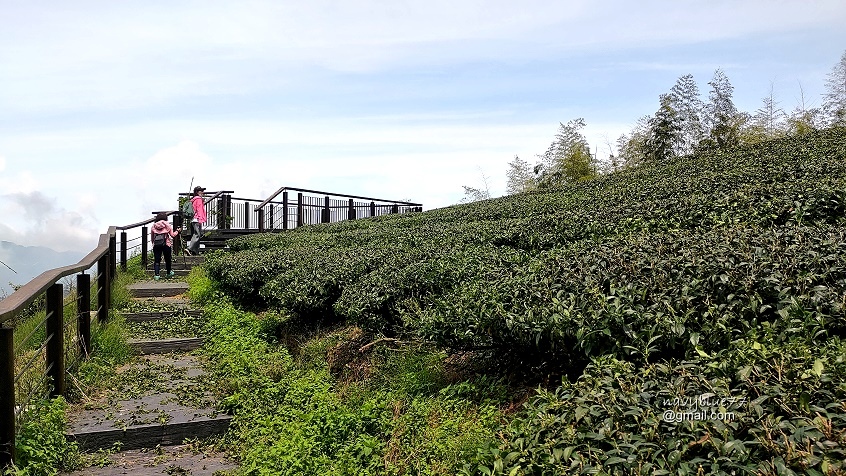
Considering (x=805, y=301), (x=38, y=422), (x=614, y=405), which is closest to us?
(x=614, y=405)

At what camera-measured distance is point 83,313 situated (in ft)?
20.1

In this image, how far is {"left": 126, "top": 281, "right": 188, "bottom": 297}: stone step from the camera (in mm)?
10391

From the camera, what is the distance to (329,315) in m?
6.98

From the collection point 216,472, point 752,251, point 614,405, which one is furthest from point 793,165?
point 216,472

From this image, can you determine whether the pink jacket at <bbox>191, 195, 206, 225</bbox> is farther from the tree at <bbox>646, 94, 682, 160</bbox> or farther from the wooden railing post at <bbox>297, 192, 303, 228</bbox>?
the tree at <bbox>646, 94, 682, 160</bbox>

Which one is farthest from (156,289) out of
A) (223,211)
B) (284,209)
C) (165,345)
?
(284,209)

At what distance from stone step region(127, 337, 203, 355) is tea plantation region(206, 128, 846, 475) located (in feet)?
3.42

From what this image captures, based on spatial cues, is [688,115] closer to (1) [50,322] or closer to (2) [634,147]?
(2) [634,147]

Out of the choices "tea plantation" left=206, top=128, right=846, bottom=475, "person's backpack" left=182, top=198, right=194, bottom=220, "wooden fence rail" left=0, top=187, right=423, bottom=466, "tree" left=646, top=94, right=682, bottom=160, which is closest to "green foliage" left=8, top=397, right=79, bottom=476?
"wooden fence rail" left=0, top=187, right=423, bottom=466

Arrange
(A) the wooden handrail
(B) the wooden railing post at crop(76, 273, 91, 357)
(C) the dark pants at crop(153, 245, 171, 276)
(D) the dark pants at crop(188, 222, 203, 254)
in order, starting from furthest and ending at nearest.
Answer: (D) the dark pants at crop(188, 222, 203, 254), (C) the dark pants at crop(153, 245, 171, 276), (B) the wooden railing post at crop(76, 273, 91, 357), (A) the wooden handrail

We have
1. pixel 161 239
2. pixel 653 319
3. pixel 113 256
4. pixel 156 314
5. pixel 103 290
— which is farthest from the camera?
pixel 161 239

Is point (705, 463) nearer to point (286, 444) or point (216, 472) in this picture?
point (286, 444)

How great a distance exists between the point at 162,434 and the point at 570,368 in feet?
9.73

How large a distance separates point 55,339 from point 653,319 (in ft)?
14.0
